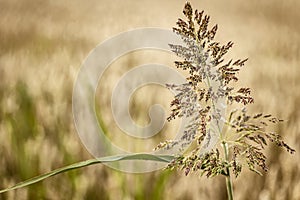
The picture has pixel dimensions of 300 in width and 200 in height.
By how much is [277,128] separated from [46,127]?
34 cm

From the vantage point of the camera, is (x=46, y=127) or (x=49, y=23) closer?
(x=46, y=127)

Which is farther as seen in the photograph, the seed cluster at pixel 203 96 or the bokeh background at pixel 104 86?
the bokeh background at pixel 104 86

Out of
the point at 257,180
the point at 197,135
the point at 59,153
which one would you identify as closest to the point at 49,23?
the point at 59,153

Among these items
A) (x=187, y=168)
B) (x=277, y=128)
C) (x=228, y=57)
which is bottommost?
(x=187, y=168)

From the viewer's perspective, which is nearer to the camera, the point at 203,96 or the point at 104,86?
the point at 203,96

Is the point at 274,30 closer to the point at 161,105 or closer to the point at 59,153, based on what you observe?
the point at 161,105

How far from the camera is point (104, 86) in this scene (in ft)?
3.27

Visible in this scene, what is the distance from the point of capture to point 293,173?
2.57ft

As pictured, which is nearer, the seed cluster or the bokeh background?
the seed cluster

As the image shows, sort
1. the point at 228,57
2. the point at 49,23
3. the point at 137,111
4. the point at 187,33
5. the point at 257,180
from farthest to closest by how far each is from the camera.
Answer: the point at 49,23 → the point at 228,57 → the point at 137,111 → the point at 257,180 → the point at 187,33

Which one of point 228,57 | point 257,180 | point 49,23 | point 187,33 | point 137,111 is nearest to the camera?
point 187,33

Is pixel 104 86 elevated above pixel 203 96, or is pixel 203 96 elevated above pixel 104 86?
pixel 104 86

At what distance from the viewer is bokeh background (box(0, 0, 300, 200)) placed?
77cm

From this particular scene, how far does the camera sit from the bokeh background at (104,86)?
0.77m
